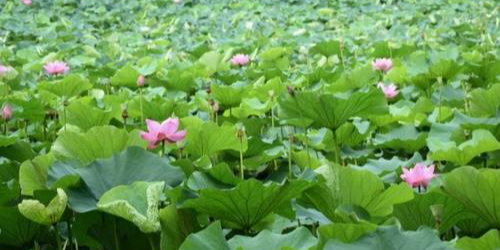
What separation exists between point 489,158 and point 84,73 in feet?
5.32

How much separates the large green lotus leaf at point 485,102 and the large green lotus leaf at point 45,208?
0.91 m

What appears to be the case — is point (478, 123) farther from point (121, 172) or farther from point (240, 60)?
point (240, 60)

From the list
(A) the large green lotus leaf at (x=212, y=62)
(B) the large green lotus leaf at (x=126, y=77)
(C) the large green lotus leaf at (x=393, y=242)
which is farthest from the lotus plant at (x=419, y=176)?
(A) the large green lotus leaf at (x=212, y=62)

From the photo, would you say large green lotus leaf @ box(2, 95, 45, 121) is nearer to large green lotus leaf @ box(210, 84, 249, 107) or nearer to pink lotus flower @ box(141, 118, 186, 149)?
large green lotus leaf @ box(210, 84, 249, 107)

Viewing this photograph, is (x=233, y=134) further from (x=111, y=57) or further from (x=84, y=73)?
Result: (x=111, y=57)

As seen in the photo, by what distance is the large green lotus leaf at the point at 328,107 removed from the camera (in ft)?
3.88

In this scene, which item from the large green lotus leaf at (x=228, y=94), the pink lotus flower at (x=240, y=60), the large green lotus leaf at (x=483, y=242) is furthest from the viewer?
the pink lotus flower at (x=240, y=60)

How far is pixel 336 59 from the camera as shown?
2.71m

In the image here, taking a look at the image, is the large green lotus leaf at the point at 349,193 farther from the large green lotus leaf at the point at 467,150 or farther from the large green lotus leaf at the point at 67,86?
the large green lotus leaf at the point at 67,86

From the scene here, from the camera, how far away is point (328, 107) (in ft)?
3.90

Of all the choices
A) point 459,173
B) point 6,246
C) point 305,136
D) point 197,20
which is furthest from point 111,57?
point 459,173

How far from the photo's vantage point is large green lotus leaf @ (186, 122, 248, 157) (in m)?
1.19

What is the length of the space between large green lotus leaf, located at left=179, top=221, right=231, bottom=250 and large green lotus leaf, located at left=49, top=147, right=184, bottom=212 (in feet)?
0.79

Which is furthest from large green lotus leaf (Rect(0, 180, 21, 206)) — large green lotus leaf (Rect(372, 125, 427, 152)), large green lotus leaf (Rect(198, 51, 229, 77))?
large green lotus leaf (Rect(198, 51, 229, 77))
